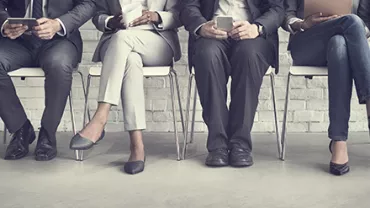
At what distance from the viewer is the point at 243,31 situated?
2881mm

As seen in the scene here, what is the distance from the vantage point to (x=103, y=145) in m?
3.45

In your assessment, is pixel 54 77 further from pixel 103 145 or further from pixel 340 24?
pixel 340 24

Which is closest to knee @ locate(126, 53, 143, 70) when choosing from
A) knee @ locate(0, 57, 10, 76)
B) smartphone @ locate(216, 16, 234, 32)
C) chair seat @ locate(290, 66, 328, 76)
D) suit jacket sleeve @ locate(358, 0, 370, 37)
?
smartphone @ locate(216, 16, 234, 32)

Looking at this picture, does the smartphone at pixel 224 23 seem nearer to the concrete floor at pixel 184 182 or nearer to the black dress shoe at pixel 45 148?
the concrete floor at pixel 184 182

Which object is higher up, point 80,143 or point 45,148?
point 80,143

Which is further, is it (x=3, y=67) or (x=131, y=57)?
(x=3, y=67)

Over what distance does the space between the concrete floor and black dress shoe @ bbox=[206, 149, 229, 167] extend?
1.5 inches

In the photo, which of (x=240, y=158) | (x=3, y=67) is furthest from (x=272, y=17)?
(x=3, y=67)

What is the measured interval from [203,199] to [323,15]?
3.69ft

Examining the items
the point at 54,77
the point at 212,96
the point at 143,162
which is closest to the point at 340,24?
the point at 212,96

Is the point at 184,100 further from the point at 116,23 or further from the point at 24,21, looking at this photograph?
the point at 24,21

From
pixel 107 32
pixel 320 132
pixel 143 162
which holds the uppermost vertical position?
pixel 107 32

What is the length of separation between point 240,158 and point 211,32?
629mm

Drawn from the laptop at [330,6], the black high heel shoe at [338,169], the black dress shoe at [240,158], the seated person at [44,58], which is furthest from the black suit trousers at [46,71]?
the black high heel shoe at [338,169]
